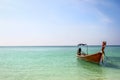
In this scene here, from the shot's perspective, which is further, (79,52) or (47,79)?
(79,52)

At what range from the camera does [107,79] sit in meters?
10.9

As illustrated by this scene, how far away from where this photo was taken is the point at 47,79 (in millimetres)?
11055

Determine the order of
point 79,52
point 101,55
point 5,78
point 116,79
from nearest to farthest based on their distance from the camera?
point 116,79 < point 5,78 < point 101,55 < point 79,52

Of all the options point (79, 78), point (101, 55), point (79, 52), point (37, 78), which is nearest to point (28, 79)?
point (37, 78)

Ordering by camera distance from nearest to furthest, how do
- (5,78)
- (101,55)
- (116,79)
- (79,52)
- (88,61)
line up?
(116,79) < (5,78) < (101,55) < (88,61) < (79,52)

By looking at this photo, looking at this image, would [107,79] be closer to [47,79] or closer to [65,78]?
[65,78]

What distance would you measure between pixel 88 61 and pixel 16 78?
9.57m

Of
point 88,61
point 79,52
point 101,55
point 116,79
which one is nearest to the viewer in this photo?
point 116,79

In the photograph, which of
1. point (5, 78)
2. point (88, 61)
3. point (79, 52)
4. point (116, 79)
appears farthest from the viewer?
point (79, 52)

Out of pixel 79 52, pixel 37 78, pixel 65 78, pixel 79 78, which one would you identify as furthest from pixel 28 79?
pixel 79 52

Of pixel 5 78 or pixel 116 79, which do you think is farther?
pixel 5 78

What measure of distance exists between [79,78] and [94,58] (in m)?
6.93

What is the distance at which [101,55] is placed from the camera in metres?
17.3

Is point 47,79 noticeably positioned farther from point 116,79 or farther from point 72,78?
point 116,79
